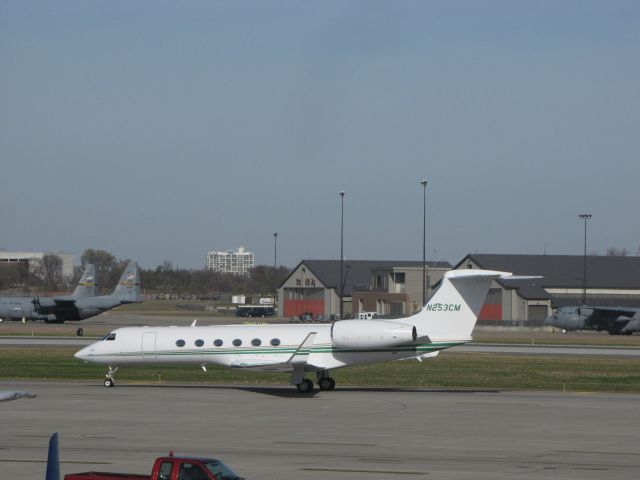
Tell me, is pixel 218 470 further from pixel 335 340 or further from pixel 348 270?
pixel 348 270

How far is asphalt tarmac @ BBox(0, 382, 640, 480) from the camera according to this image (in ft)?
67.1

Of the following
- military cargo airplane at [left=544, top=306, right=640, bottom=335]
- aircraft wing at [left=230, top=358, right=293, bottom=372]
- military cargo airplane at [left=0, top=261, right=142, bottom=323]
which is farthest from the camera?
military cargo airplane at [left=0, top=261, right=142, bottom=323]

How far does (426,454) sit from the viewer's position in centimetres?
2222

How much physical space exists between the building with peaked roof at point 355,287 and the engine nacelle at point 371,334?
7935 centimetres

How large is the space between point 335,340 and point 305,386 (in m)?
2.02

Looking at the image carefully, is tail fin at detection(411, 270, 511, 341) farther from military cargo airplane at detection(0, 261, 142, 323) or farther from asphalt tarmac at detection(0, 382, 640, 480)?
military cargo airplane at detection(0, 261, 142, 323)

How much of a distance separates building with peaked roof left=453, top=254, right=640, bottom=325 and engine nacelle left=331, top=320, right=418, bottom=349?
2785 inches

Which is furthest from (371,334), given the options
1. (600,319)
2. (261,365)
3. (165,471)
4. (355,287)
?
(355,287)

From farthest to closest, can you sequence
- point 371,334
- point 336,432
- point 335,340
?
point 335,340, point 371,334, point 336,432

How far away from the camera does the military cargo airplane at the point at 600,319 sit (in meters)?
90.4

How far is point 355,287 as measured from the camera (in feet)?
427

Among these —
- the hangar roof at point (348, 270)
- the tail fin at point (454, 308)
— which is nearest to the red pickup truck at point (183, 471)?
the tail fin at point (454, 308)

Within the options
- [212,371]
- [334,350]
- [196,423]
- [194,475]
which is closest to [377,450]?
[196,423]

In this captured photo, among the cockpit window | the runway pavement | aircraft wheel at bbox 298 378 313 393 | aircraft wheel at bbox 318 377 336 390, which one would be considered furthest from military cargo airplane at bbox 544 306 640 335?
the cockpit window
